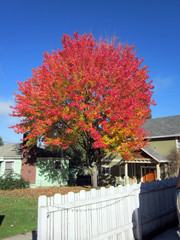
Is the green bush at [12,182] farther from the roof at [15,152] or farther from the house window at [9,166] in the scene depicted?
the roof at [15,152]

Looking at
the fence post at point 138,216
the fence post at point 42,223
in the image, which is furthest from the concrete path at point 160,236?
the fence post at point 42,223

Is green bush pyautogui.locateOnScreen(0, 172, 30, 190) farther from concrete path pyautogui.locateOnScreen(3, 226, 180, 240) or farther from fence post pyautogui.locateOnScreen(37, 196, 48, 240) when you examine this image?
fence post pyautogui.locateOnScreen(37, 196, 48, 240)

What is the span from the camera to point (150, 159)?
1956 cm

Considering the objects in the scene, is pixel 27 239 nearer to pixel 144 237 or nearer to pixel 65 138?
pixel 144 237

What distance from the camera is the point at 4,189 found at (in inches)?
738

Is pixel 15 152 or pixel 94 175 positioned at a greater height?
pixel 15 152

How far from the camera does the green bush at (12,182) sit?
18875 millimetres

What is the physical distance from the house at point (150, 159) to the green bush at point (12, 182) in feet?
31.9

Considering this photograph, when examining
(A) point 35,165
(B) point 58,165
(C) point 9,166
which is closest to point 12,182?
(C) point 9,166

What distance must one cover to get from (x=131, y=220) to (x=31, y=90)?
1200 cm

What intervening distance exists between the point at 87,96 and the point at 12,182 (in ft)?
39.7

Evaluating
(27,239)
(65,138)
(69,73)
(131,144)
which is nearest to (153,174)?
(131,144)

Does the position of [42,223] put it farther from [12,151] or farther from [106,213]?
[12,151]

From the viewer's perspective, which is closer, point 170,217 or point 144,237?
point 144,237
